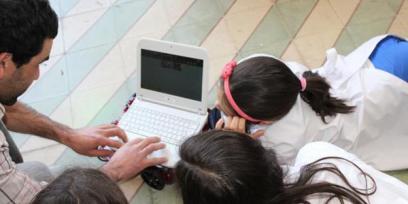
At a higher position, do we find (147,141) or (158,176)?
(147,141)

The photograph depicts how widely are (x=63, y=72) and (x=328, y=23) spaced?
1099 millimetres

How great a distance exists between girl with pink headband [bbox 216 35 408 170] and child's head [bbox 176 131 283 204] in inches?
10.8

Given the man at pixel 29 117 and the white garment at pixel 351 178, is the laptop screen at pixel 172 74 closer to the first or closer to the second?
the man at pixel 29 117

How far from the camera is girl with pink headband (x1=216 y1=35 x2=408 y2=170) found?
117cm

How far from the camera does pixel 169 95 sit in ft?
4.58

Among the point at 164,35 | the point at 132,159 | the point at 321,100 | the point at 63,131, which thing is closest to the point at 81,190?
the point at 132,159

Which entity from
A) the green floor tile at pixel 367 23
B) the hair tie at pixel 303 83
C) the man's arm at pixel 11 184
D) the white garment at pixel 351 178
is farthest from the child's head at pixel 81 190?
the green floor tile at pixel 367 23

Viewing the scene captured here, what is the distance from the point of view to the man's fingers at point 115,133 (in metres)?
1.31

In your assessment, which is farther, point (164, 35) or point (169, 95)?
point (164, 35)

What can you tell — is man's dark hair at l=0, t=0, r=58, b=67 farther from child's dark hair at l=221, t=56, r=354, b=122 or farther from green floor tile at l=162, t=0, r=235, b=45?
green floor tile at l=162, t=0, r=235, b=45

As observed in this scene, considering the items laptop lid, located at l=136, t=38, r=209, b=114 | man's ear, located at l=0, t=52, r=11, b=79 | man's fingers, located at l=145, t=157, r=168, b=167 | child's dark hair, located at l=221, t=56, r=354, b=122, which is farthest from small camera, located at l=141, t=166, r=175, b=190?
man's ear, located at l=0, t=52, r=11, b=79

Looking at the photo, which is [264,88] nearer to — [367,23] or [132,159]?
[132,159]

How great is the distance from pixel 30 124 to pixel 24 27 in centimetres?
45

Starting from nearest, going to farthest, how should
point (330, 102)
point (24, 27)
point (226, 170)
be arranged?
1. point (226, 170)
2. point (24, 27)
3. point (330, 102)
